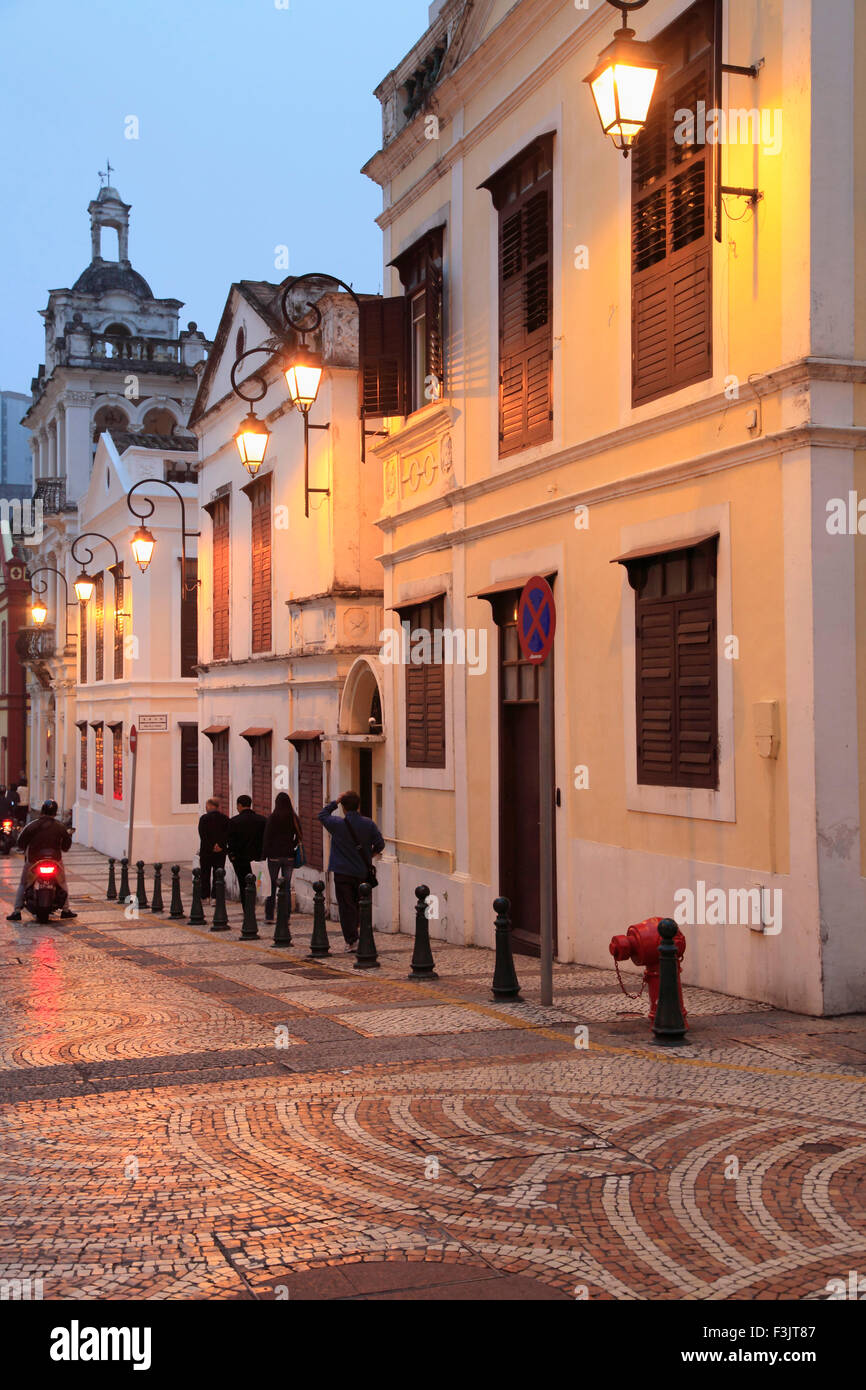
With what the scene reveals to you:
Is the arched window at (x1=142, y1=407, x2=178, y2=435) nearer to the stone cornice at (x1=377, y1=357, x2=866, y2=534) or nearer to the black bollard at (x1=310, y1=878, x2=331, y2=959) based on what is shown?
the stone cornice at (x1=377, y1=357, x2=866, y2=534)

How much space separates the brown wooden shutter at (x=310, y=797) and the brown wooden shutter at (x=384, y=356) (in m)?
5.53

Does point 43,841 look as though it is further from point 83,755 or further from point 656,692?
point 83,755

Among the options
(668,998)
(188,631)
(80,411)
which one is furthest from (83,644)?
(668,998)

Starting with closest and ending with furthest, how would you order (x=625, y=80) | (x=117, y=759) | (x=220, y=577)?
(x=625, y=80), (x=220, y=577), (x=117, y=759)

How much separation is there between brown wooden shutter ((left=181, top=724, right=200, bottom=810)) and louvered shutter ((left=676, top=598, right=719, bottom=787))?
82.2 feet

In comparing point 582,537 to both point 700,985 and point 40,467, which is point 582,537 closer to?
point 700,985

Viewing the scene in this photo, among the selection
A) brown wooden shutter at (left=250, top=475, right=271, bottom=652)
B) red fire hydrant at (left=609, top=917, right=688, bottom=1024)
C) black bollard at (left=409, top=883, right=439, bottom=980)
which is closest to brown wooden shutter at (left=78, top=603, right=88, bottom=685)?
brown wooden shutter at (left=250, top=475, right=271, bottom=652)

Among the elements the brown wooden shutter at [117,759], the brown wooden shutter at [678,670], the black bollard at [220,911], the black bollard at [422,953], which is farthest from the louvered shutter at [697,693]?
the brown wooden shutter at [117,759]

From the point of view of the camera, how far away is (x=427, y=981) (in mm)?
11555

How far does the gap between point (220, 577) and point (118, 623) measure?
10.4 m

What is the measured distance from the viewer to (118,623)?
37.1 m

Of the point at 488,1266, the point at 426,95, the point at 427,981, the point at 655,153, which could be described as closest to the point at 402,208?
the point at 426,95

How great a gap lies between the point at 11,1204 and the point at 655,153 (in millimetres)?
9013

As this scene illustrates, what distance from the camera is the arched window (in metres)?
48.1
